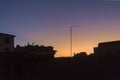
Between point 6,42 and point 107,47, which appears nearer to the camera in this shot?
point 107,47

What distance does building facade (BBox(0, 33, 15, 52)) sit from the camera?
74.6 m

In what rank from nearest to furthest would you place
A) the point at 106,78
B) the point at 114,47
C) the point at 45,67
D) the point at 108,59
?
the point at 106,78 → the point at 108,59 → the point at 45,67 → the point at 114,47

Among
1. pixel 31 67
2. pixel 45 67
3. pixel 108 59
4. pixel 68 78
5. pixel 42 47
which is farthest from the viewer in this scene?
pixel 42 47

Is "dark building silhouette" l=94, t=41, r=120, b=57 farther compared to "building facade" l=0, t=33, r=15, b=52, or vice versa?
"building facade" l=0, t=33, r=15, b=52

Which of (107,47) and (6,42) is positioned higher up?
(6,42)

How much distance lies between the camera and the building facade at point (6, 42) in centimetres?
7462

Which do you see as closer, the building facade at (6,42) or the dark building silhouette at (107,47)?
the dark building silhouette at (107,47)

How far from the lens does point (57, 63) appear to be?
36469mm

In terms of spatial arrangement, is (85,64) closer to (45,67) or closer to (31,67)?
(45,67)

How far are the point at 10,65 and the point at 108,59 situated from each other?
1588 centimetres

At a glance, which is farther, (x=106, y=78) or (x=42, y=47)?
(x=42, y=47)

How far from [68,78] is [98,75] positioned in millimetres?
3183

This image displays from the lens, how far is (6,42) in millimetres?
76562

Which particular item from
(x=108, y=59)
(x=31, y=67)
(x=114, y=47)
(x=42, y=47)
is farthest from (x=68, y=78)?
(x=42, y=47)
